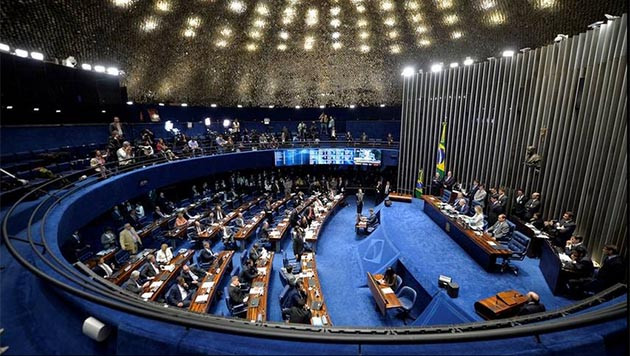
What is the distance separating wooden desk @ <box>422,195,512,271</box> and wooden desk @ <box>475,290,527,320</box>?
1.59 meters

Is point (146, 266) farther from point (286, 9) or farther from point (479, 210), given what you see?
point (286, 9)

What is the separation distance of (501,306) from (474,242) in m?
2.73

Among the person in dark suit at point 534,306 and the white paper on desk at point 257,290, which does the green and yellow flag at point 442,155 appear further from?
the white paper on desk at point 257,290

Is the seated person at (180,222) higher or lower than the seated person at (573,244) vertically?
lower

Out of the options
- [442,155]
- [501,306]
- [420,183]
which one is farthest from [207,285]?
[442,155]

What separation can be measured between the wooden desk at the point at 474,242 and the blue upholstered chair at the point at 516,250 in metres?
0.26

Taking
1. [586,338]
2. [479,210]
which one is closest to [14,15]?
[586,338]

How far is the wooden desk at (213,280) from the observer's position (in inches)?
259

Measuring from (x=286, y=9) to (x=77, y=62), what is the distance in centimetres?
1087

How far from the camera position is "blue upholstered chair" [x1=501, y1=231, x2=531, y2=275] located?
23.5 feet

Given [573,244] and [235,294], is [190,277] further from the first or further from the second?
[573,244]

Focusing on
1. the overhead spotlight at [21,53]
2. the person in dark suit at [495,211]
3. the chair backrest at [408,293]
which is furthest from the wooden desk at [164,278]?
the person in dark suit at [495,211]

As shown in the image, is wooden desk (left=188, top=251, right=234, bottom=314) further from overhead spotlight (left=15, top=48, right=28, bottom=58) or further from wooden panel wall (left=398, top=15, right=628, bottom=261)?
wooden panel wall (left=398, top=15, right=628, bottom=261)

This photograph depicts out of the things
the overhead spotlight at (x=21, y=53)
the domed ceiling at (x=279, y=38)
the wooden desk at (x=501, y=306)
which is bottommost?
the wooden desk at (x=501, y=306)
